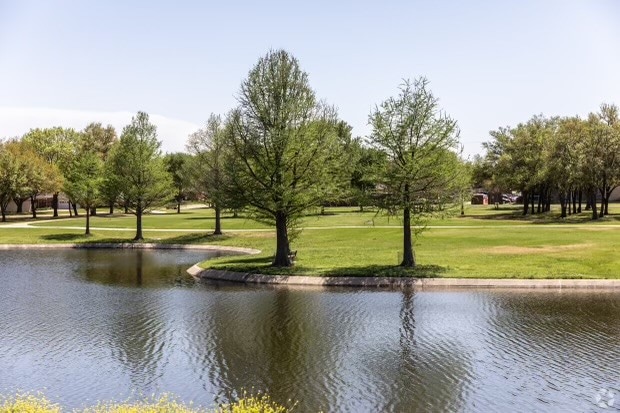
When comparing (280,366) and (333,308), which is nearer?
(280,366)

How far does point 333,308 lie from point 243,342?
8.82 metres

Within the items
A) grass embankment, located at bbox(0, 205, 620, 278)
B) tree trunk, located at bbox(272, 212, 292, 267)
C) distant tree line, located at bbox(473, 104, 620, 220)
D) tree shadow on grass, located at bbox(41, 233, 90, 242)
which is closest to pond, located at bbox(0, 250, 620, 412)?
grass embankment, located at bbox(0, 205, 620, 278)

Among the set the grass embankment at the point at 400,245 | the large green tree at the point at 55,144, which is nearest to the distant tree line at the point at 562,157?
the grass embankment at the point at 400,245

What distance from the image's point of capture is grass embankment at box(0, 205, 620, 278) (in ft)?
150

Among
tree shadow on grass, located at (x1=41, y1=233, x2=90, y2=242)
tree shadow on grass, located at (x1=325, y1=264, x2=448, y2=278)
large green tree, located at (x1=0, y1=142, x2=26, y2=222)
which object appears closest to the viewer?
tree shadow on grass, located at (x1=325, y1=264, x2=448, y2=278)

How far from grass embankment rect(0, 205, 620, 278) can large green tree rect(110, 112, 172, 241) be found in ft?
19.2

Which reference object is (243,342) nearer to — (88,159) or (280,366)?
(280,366)

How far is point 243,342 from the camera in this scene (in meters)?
28.6

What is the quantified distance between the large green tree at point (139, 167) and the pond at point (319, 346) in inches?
1368

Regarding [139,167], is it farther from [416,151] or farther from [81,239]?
[416,151]

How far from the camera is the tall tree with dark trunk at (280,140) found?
156 feet

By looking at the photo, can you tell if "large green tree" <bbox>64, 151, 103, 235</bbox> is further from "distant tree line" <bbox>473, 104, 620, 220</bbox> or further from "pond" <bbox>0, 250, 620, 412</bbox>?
"distant tree line" <bbox>473, 104, 620, 220</bbox>

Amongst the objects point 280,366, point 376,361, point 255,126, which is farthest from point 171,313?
point 255,126

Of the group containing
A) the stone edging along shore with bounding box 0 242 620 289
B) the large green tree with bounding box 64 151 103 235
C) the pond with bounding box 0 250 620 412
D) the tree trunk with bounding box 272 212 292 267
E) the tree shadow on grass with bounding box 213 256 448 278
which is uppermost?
the large green tree with bounding box 64 151 103 235
